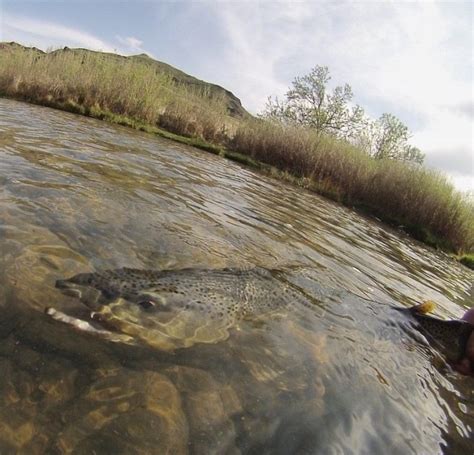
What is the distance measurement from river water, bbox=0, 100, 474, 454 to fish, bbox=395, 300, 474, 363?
24 centimetres

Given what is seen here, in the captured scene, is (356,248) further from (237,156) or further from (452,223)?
(237,156)

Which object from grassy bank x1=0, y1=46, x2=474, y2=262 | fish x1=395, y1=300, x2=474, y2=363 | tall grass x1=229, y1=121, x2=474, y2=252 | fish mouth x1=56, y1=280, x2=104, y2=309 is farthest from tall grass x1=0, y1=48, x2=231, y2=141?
fish x1=395, y1=300, x2=474, y2=363

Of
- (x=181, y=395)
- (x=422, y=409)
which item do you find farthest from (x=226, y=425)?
(x=422, y=409)

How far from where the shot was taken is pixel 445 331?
4.34 meters

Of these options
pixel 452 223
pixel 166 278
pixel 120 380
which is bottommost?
pixel 120 380

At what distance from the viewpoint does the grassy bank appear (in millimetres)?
16547

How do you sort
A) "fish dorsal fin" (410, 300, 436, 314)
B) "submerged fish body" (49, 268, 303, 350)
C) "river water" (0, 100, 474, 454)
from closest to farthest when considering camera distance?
"river water" (0, 100, 474, 454), "submerged fish body" (49, 268, 303, 350), "fish dorsal fin" (410, 300, 436, 314)

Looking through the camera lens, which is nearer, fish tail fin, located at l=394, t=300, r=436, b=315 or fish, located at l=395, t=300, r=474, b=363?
fish, located at l=395, t=300, r=474, b=363

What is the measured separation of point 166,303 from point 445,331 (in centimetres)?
337

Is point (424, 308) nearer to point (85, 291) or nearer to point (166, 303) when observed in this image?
point (166, 303)

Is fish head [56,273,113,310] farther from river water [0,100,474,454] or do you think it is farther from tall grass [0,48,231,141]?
tall grass [0,48,231,141]

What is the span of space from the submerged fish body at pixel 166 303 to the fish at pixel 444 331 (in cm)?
218

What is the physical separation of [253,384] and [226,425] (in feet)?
1.49

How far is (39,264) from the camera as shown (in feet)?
10.0
